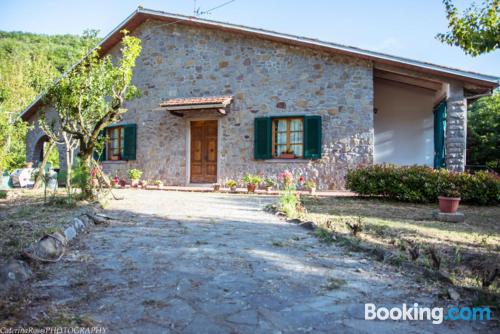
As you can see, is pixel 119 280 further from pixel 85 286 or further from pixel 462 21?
pixel 462 21

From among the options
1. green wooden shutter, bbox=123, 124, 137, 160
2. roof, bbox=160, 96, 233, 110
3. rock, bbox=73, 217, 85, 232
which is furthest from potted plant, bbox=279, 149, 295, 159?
rock, bbox=73, 217, 85, 232

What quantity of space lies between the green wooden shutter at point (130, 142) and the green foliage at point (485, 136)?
13.0 metres

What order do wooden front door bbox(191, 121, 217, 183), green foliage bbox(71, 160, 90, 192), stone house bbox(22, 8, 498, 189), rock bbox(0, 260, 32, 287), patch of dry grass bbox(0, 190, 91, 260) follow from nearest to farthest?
rock bbox(0, 260, 32, 287) → patch of dry grass bbox(0, 190, 91, 260) → green foliage bbox(71, 160, 90, 192) → stone house bbox(22, 8, 498, 189) → wooden front door bbox(191, 121, 217, 183)

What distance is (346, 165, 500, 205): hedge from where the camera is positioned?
7.74 m

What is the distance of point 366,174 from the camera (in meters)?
8.59

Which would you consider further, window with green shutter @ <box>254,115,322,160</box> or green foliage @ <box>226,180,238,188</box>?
window with green shutter @ <box>254,115,322,160</box>

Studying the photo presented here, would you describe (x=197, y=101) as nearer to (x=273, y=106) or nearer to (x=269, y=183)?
Result: (x=273, y=106)

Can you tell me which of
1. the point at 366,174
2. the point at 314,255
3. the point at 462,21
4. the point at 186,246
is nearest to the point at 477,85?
the point at 366,174

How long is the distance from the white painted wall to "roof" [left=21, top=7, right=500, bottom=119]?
2.05m

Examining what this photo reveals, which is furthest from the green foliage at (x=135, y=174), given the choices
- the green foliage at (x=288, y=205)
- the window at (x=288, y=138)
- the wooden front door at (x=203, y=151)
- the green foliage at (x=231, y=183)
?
the green foliage at (x=288, y=205)

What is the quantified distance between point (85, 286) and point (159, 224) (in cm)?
226

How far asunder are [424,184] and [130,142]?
8.99 meters

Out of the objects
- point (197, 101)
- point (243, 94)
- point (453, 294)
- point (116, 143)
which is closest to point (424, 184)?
point (243, 94)

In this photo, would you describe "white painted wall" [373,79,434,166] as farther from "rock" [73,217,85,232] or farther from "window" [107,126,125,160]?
"rock" [73,217,85,232]
